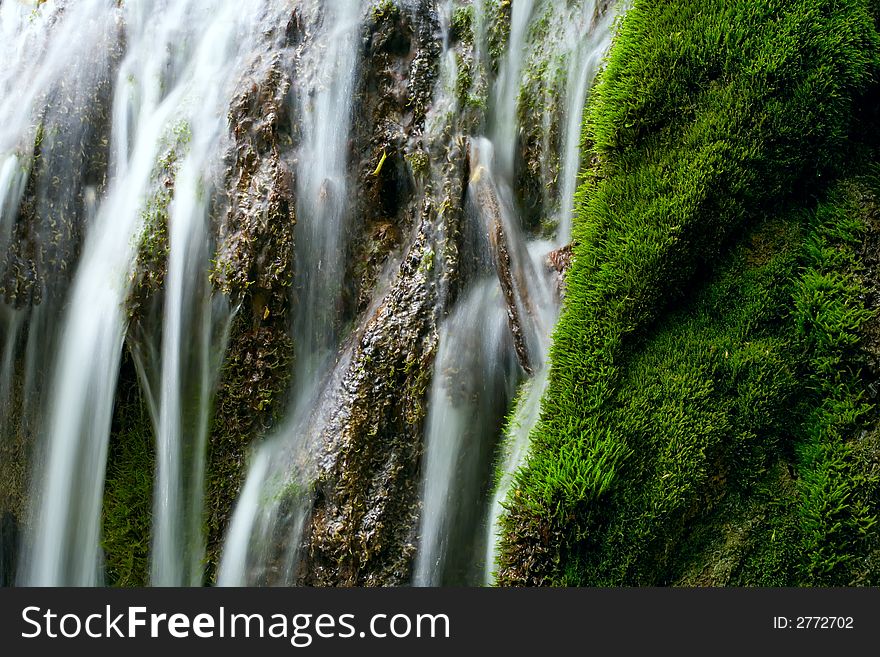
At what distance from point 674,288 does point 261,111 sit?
2350 millimetres

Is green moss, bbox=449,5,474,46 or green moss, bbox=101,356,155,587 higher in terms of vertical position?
green moss, bbox=449,5,474,46

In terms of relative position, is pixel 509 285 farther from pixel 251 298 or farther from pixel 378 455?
pixel 251 298

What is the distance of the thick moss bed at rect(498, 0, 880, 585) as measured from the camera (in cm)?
255

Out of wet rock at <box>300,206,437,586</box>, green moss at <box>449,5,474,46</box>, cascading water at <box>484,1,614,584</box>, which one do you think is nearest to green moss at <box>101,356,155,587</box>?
wet rock at <box>300,206,437,586</box>

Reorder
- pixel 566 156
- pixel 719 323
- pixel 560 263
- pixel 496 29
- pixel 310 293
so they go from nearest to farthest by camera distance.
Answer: pixel 719 323 → pixel 560 263 → pixel 566 156 → pixel 310 293 → pixel 496 29

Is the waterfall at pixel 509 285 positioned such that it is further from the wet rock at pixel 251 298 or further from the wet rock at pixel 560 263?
the wet rock at pixel 251 298

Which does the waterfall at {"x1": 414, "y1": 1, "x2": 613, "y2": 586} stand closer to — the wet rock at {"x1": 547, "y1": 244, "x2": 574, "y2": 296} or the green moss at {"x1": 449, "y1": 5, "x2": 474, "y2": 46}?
the wet rock at {"x1": 547, "y1": 244, "x2": 574, "y2": 296}

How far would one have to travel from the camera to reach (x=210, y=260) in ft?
11.4

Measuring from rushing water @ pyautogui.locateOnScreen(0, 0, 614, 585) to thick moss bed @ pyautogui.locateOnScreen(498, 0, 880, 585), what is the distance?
480 millimetres

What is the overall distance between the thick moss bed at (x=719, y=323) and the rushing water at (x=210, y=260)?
0.48 metres

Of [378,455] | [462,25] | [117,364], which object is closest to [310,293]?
[378,455]

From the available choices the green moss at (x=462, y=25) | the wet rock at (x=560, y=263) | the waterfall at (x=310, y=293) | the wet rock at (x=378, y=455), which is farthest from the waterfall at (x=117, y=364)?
the wet rock at (x=560, y=263)

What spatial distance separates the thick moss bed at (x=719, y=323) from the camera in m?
2.55

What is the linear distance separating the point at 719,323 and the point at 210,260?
8.20 ft
